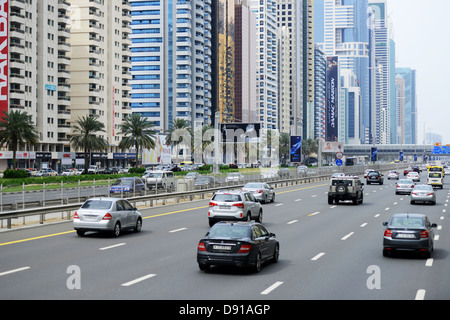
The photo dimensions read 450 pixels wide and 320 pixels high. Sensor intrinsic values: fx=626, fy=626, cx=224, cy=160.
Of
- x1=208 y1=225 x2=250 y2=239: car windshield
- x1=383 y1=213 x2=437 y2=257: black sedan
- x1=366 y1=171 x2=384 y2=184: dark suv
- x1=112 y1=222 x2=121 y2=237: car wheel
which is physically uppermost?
x1=208 y1=225 x2=250 y2=239: car windshield

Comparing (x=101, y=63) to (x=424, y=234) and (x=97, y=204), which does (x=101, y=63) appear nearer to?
(x=97, y=204)

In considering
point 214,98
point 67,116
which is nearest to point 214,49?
point 214,98

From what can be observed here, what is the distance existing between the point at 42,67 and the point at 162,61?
66.8 meters

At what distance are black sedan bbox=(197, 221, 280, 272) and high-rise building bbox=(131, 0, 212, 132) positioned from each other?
509 ft

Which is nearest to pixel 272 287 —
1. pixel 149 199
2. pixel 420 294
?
pixel 420 294

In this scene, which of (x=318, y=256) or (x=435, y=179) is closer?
(x=318, y=256)

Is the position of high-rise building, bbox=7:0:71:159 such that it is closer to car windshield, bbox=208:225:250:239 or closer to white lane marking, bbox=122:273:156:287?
car windshield, bbox=208:225:250:239

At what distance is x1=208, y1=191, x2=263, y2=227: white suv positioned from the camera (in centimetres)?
2878

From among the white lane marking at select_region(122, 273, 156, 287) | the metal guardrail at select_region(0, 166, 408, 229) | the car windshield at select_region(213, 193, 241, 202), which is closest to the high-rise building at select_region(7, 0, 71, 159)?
the metal guardrail at select_region(0, 166, 408, 229)

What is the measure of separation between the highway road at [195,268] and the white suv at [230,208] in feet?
2.55

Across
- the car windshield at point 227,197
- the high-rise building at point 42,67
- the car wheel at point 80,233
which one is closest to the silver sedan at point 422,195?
the car windshield at point 227,197

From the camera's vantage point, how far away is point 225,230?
54.6ft

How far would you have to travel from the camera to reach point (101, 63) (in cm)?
12950

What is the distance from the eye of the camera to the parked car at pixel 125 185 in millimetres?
38250
